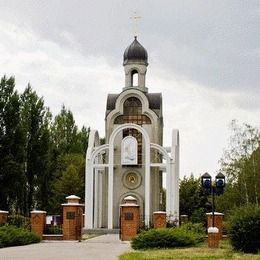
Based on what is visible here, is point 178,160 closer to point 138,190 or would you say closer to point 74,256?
point 138,190

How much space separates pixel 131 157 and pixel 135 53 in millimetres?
8834

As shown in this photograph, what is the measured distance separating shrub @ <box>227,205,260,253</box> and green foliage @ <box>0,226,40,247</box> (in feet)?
27.6

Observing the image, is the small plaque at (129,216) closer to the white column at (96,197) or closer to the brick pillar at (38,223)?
the brick pillar at (38,223)

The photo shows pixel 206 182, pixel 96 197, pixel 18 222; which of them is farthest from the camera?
pixel 96 197

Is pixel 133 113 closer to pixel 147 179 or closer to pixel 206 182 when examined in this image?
pixel 147 179

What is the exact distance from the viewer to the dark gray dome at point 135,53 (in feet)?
153

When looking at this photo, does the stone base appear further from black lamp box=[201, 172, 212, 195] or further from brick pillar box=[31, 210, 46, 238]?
black lamp box=[201, 172, 212, 195]

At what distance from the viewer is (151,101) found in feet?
149

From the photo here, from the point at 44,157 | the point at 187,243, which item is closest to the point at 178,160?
the point at 44,157

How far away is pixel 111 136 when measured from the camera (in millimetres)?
41500

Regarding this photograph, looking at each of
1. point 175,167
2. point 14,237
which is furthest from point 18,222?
point 175,167

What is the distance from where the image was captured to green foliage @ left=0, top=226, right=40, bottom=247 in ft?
76.1

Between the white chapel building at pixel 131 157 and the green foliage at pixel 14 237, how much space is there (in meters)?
14.6

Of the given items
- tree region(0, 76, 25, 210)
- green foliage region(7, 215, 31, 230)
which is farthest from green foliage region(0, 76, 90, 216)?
green foliage region(7, 215, 31, 230)
